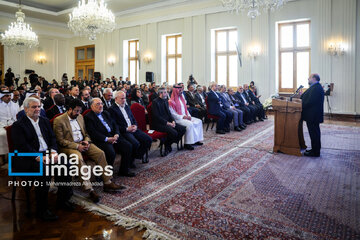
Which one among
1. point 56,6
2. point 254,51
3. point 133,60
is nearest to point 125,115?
point 254,51

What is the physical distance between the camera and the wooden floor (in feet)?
8.16

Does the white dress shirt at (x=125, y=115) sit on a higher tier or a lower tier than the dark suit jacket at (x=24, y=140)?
higher

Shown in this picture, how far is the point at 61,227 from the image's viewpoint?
104 inches

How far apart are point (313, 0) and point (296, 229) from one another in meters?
10.2

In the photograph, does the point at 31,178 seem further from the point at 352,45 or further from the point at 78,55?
the point at 78,55

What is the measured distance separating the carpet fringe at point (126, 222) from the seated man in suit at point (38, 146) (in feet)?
0.63

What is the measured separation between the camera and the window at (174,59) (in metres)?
14.1

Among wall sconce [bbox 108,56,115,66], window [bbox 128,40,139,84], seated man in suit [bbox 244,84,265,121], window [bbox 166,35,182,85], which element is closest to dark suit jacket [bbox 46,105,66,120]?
seated man in suit [bbox 244,84,265,121]

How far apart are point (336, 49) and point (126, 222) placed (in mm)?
10153

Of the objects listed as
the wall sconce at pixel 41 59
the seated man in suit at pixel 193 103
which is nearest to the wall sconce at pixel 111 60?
the wall sconce at pixel 41 59

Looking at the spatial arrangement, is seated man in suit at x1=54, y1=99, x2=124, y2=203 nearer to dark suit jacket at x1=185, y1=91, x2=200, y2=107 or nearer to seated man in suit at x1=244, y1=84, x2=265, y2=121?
dark suit jacket at x1=185, y1=91, x2=200, y2=107

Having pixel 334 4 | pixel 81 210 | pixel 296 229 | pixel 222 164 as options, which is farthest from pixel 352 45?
pixel 81 210

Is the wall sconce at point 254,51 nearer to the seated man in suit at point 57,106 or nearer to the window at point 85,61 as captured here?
the seated man in suit at point 57,106

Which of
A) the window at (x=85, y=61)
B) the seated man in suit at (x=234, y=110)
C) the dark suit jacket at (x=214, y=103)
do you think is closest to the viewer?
the dark suit jacket at (x=214, y=103)
